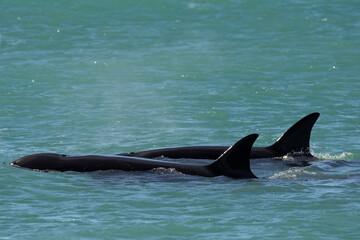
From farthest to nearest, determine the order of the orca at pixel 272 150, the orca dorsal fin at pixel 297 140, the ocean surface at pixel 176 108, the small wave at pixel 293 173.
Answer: the orca at pixel 272 150 < the orca dorsal fin at pixel 297 140 < the small wave at pixel 293 173 < the ocean surface at pixel 176 108

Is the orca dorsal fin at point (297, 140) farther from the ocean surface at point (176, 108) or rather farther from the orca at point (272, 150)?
the ocean surface at point (176, 108)

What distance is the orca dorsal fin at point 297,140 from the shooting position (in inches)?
716

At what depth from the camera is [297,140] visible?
18453 mm

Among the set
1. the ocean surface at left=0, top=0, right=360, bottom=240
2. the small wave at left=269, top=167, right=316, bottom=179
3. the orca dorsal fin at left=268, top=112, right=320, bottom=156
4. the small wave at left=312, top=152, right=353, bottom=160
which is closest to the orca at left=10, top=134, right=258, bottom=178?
the ocean surface at left=0, top=0, right=360, bottom=240

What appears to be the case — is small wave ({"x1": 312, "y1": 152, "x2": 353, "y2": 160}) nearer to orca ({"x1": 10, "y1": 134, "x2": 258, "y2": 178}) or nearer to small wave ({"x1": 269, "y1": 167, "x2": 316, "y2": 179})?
small wave ({"x1": 269, "y1": 167, "x2": 316, "y2": 179})

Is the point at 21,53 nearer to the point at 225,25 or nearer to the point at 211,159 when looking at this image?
the point at 225,25

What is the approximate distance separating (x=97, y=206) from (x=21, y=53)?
20.2 meters

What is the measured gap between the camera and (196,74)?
29531 mm

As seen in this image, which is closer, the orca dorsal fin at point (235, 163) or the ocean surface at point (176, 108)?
the ocean surface at point (176, 108)

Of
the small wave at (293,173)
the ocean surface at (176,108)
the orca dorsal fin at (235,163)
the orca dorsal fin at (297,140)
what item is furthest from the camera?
the orca dorsal fin at (297,140)

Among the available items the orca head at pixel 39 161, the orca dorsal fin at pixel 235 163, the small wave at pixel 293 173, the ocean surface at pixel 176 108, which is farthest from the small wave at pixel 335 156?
the orca head at pixel 39 161

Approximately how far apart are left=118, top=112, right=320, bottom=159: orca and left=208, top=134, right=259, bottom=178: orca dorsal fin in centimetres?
224

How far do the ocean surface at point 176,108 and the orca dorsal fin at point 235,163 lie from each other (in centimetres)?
38

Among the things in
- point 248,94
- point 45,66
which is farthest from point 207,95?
point 45,66
